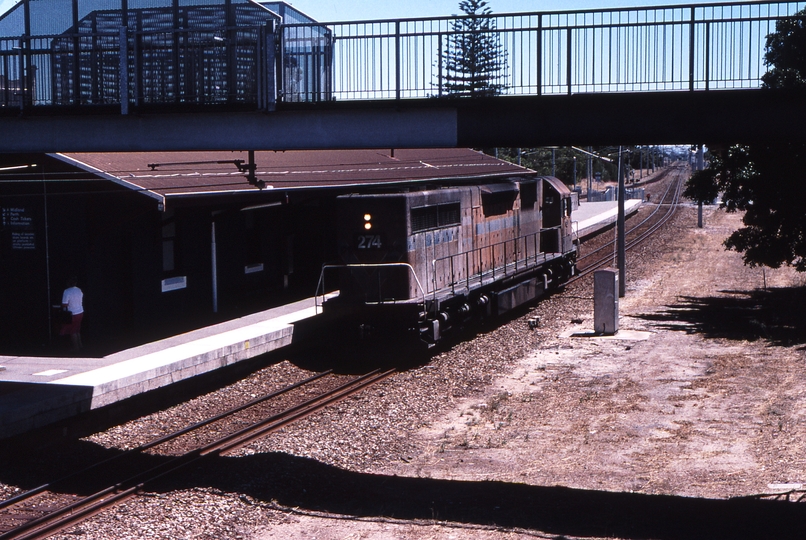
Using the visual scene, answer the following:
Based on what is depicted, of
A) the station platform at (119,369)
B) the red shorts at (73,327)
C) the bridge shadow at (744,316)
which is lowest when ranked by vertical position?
the bridge shadow at (744,316)

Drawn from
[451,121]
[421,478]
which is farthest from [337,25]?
Answer: [421,478]

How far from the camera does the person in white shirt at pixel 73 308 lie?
16.4 metres

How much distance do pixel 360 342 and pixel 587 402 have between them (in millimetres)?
5404

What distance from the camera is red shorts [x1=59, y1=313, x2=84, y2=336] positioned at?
1631 centimetres

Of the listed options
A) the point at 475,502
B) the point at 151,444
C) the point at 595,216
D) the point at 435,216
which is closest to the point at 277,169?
the point at 435,216

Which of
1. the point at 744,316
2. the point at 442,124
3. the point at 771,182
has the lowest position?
the point at 744,316

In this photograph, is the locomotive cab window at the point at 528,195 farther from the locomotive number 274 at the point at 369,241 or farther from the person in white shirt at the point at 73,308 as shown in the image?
the person in white shirt at the point at 73,308

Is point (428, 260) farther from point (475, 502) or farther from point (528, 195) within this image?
point (475, 502)

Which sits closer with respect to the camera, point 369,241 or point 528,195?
point 369,241

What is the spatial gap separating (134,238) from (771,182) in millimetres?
15238

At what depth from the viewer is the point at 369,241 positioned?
1816cm

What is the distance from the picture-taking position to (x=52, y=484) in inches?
412

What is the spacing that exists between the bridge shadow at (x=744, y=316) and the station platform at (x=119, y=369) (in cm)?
988

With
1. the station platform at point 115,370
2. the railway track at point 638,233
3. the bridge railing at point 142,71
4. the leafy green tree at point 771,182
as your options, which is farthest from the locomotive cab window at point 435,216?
the railway track at point 638,233
